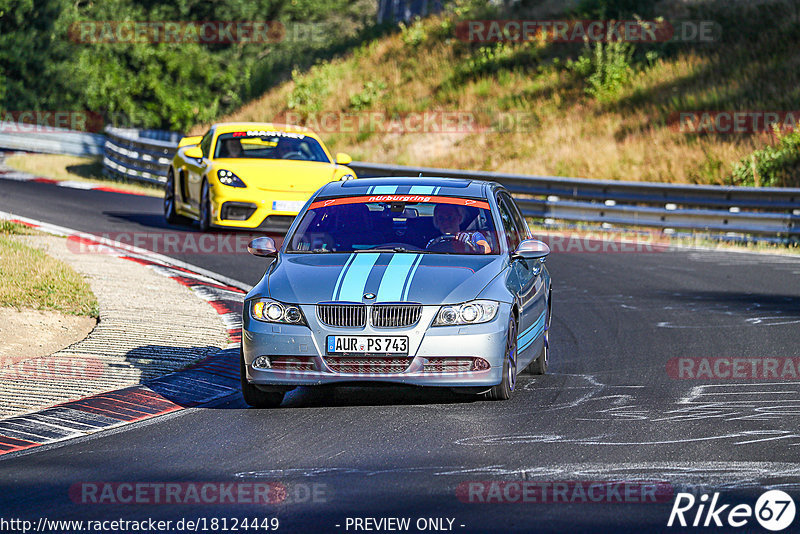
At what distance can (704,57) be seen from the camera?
1319 inches

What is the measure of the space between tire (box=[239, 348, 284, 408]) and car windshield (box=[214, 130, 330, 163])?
11070mm

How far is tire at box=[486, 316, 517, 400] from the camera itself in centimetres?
838

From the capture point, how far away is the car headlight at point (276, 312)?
8.22m

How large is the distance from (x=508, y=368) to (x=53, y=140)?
33343 mm

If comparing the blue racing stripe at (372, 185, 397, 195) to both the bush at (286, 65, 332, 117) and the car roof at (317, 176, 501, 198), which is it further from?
the bush at (286, 65, 332, 117)

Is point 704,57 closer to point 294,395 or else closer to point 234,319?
point 234,319

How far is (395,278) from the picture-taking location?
8312mm

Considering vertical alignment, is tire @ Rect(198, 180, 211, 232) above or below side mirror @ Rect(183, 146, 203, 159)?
below

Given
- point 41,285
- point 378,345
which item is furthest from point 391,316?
point 41,285

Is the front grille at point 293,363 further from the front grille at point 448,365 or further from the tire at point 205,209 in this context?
the tire at point 205,209

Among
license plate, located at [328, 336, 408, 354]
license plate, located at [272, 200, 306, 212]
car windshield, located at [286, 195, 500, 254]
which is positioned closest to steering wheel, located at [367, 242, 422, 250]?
car windshield, located at [286, 195, 500, 254]

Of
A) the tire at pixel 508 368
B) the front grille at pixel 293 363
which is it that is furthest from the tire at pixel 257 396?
the tire at pixel 508 368

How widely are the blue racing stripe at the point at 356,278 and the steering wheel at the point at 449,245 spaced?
57 cm

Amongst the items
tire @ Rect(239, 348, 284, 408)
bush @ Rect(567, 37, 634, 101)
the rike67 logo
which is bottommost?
tire @ Rect(239, 348, 284, 408)
